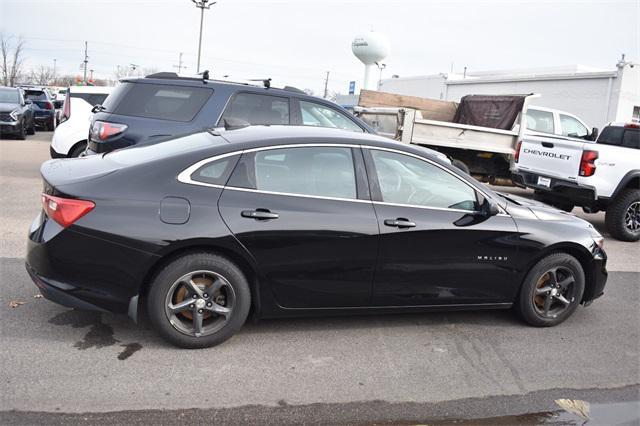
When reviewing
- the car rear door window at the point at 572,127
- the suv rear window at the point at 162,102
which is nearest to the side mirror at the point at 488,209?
the suv rear window at the point at 162,102

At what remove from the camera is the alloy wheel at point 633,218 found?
8891 millimetres

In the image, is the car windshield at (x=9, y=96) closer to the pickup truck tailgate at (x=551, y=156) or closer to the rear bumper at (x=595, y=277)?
the pickup truck tailgate at (x=551, y=156)

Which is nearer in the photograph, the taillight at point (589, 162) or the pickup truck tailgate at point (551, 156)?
the taillight at point (589, 162)

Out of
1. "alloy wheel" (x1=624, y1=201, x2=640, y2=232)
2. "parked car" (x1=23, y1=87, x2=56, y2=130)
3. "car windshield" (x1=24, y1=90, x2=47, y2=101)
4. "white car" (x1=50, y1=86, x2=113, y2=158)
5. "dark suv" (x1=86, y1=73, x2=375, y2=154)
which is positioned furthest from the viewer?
"car windshield" (x1=24, y1=90, x2=47, y2=101)

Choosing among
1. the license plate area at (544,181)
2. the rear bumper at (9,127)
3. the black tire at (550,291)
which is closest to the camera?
the black tire at (550,291)

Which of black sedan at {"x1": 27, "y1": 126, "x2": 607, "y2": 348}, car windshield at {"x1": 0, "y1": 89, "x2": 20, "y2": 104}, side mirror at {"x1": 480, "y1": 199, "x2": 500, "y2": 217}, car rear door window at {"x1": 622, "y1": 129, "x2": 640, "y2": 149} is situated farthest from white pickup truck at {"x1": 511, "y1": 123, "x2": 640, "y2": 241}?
car windshield at {"x1": 0, "y1": 89, "x2": 20, "y2": 104}

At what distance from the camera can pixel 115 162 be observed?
4.16 metres

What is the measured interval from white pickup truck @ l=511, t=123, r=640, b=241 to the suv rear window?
5.42 metres

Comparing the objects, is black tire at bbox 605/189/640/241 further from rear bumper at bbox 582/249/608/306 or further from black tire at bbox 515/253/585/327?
black tire at bbox 515/253/585/327

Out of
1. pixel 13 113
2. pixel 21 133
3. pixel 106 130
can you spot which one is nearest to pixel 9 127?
pixel 13 113

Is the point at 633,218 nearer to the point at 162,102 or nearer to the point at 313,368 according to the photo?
the point at 313,368

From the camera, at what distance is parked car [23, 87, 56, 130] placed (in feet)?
76.0

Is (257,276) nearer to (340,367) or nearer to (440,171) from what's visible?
(340,367)

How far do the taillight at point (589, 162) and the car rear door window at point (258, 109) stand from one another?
451 cm
